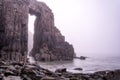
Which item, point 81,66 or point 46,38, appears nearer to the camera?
point 81,66

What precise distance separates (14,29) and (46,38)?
1306 inches

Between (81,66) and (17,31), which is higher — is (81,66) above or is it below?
below

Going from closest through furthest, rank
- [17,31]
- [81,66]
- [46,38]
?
[17,31], [81,66], [46,38]

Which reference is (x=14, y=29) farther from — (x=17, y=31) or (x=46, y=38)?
(x=46, y=38)

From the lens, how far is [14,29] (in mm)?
57938

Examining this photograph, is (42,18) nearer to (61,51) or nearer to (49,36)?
(49,36)

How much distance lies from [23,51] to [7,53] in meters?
5.58

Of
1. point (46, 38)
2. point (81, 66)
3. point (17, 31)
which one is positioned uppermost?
point (46, 38)

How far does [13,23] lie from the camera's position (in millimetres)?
58875

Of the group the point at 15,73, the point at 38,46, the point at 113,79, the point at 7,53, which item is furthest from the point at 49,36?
the point at 15,73

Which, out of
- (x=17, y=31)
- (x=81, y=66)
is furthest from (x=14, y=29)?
(x=81, y=66)

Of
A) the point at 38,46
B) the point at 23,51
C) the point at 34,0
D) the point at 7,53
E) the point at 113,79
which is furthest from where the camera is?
the point at 38,46

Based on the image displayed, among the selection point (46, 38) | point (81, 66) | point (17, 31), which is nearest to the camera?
point (17, 31)

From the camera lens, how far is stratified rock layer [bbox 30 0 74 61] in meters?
85.2
